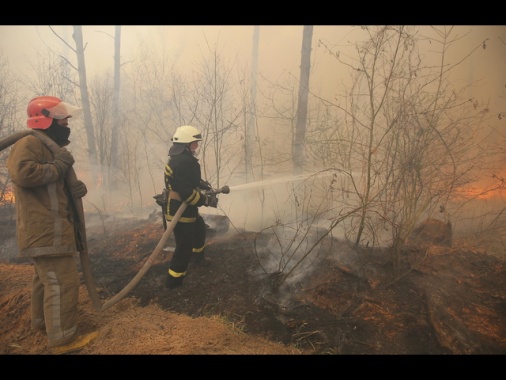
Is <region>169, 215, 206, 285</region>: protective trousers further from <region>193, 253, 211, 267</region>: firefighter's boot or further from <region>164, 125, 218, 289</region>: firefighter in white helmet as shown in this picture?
<region>193, 253, 211, 267</region>: firefighter's boot

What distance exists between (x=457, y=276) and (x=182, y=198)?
150 inches

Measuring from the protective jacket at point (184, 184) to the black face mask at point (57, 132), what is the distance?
1245mm

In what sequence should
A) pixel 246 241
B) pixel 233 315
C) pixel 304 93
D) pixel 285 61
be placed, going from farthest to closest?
pixel 285 61 → pixel 304 93 → pixel 246 241 → pixel 233 315

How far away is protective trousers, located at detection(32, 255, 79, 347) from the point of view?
113 inches

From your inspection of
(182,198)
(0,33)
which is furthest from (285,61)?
(182,198)

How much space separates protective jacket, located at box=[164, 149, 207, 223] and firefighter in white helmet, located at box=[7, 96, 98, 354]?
1.26 metres

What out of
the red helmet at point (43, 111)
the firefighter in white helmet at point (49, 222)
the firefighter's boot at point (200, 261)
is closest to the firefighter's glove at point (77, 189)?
the firefighter in white helmet at point (49, 222)

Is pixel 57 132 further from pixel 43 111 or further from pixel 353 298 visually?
pixel 353 298

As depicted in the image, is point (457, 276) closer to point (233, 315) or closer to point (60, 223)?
point (233, 315)

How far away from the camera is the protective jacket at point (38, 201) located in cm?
271

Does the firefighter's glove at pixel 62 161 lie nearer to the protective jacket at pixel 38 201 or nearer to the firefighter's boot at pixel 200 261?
the protective jacket at pixel 38 201

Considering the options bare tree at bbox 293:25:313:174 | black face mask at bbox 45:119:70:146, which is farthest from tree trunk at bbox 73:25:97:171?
black face mask at bbox 45:119:70:146

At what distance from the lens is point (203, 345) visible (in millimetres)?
2977

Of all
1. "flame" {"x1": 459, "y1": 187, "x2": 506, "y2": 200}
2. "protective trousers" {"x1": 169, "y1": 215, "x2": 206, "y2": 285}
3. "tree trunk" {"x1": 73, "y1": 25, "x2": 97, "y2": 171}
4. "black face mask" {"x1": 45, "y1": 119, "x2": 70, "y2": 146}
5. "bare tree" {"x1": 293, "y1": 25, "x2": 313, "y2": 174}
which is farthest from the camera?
"tree trunk" {"x1": 73, "y1": 25, "x2": 97, "y2": 171}
